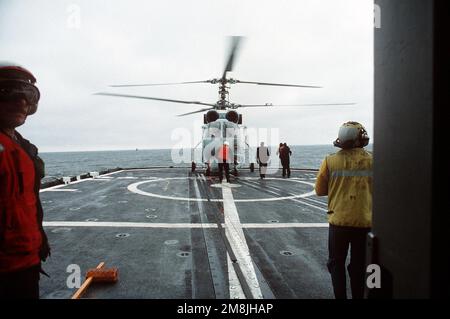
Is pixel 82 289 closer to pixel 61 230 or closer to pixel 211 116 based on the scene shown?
pixel 61 230

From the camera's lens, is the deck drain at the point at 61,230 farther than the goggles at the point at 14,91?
Yes

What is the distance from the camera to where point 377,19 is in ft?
5.14

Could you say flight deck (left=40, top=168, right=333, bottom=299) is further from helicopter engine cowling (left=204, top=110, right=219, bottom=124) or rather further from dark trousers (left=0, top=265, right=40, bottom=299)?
helicopter engine cowling (left=204, top=110, right=219, bottom=124)

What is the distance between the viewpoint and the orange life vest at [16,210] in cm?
187

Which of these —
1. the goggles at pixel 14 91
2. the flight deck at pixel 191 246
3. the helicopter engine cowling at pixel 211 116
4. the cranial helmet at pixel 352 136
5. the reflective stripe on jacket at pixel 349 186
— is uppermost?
the helicopter engine cowling at pixel 211 116

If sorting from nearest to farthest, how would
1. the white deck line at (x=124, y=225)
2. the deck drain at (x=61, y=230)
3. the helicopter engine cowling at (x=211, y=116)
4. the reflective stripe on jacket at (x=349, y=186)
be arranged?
the reflective stripe on jacket at (x=349, y=186) → the deck drain at (x=61, y=230) → the white deck line at (x=124, y=225) → the helicopter engine cowling at (x=211, y=116)

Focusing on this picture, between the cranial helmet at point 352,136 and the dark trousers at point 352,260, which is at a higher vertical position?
the cranial helmet at point 352,136

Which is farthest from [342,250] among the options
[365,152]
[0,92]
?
[0,92]

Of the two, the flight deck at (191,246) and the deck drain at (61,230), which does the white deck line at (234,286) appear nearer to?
the flight deck at (191,246)

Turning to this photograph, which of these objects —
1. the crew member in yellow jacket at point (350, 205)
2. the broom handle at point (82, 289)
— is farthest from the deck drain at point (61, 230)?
the crew member in yellow jacket at point (350, 205)

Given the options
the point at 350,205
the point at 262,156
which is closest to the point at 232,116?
the point at 262,156

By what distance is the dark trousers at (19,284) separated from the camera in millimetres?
1896

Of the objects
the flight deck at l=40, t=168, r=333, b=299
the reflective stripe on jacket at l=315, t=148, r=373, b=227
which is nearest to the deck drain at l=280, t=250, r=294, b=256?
Answer: the flight deck at l=40, t=168, r=333, b=299

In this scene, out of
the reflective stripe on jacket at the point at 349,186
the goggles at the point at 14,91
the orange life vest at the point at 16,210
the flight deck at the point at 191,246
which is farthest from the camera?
the flight deck at the point at 191,246
